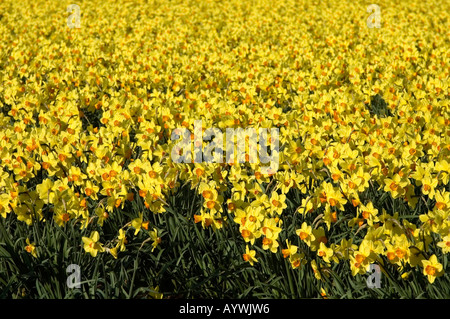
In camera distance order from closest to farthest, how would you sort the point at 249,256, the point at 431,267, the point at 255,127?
the point at 431,267
the point at 249,256
the point at 255,127

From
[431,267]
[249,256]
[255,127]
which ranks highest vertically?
[255,127]

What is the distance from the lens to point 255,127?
462cm

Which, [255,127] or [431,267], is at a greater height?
[255,127]

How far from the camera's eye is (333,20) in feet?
42.2

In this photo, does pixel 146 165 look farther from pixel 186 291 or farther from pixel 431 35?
pixel 431 35

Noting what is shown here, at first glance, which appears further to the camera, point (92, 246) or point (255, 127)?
point (255, 127)

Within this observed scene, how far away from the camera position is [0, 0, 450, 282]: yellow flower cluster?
3.17m

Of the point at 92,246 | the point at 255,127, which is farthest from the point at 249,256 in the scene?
the point at 255,127

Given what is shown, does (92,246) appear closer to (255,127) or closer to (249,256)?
(249,256)

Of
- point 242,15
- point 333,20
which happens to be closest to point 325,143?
point 333,20

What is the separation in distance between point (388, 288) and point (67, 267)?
6.36 feet

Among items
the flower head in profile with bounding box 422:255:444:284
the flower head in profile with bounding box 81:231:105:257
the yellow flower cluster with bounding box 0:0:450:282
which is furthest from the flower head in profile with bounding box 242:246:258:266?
the flower head in profile with bounding box 422:255:444:284

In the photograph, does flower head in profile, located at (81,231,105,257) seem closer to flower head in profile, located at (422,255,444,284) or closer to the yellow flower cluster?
the yellow flower cluster
